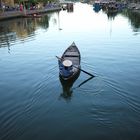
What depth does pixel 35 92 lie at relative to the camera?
995 inches

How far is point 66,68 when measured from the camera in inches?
1045

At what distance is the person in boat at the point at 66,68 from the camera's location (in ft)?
86.5

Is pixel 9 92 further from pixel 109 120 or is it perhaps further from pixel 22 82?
pixel 109 120

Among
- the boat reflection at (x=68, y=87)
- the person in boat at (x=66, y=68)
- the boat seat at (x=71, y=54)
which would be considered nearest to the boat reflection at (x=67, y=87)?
the boat reflection at (x=68, y=87)

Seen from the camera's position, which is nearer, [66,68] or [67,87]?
[67,87]

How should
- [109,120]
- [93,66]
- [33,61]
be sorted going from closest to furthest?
[109,120]
[93,66]
[33,61]

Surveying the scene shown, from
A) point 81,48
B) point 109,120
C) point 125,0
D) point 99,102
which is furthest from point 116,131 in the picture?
point 125,0

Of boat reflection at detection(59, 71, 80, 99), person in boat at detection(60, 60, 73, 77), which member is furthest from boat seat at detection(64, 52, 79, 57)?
person in boat at detection(60, 60, 73, 77)

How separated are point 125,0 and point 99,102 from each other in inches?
7238

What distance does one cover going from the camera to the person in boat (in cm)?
2638

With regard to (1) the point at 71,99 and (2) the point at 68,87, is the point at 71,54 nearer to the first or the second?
(2) the point at 68,87

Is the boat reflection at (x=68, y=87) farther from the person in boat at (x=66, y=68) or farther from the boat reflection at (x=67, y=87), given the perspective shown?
the person in boat at (x=66, y=68)

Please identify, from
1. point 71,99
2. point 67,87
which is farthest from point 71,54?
point 71,99

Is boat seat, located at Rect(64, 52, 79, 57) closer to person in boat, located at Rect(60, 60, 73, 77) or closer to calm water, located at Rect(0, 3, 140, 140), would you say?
calm water, located at Rect(0, 3, 140, 140)
